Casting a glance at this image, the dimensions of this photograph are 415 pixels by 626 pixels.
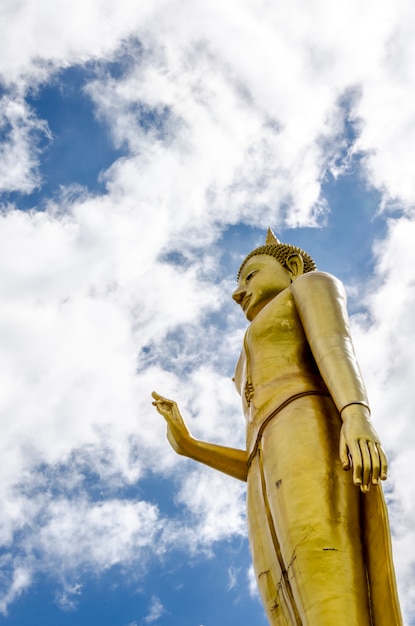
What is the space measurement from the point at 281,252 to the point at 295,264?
219 millimetres

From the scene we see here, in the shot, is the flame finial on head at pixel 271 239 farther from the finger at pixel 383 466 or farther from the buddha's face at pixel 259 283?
the finger at pixel 383 466

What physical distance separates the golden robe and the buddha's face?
889 millimetres

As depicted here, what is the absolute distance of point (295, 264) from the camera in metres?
8.48

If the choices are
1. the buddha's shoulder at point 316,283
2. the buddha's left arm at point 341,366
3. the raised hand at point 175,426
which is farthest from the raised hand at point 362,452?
the raised hand at point 175,426

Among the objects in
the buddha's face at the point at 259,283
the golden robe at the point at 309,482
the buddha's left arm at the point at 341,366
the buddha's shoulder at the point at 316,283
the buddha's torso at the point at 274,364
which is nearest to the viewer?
the golden robe at the point at 309,482

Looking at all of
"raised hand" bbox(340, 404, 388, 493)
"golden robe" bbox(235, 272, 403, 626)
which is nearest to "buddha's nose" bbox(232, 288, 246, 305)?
"golden robe" bbox(235, 272, 403, 626)

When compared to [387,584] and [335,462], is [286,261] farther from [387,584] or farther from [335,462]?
[387,584]

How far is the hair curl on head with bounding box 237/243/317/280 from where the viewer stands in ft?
28.0

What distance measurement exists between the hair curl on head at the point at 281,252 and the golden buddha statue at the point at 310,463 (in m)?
1.13

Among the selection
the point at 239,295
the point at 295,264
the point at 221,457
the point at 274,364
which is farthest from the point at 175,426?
the point at 295,264

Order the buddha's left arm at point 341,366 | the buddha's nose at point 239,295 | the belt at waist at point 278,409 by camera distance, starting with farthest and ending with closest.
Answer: the buddha's nose at point 239,295 < the belt at waist at point 278,409 < the buddha's left arm at point 341,366

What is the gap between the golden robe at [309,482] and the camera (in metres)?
5.09

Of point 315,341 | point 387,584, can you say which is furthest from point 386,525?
point 315,341

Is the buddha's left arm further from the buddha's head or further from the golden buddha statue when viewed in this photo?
the buddha's head
